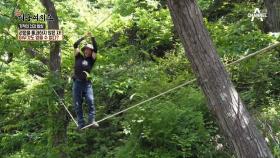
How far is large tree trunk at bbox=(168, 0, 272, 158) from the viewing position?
487cm

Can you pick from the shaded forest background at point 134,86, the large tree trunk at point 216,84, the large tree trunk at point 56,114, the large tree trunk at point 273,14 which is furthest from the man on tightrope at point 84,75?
the large tree trunk at point 273,14

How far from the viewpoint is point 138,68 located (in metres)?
8.05

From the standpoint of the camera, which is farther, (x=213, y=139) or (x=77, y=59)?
(x=213, y=139)

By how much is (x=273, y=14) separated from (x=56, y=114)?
5207 mm

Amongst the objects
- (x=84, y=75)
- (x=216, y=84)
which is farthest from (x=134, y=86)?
(x=216, y=84)

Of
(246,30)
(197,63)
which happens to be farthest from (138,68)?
(197,63)

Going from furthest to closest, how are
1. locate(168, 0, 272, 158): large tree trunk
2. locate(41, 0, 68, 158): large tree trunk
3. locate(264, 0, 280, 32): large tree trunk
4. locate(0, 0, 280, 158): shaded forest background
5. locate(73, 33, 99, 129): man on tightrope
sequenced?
locate(264, 0, 280, 32): large tree trunk, locate(41, 0, 68, 158): large tree trunk, locate(0, 0, 280, 158): shaded forest background, locate(73, 33, 99, 129): man on tightrope, locate(168, 0, 272, 158): large tree trunk

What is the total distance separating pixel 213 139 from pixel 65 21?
400 cm

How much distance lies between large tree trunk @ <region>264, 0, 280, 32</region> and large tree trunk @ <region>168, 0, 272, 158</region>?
14.5 ft

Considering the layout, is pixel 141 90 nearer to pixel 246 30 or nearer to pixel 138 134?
pixel 138 134

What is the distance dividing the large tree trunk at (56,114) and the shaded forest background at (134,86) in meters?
0.07

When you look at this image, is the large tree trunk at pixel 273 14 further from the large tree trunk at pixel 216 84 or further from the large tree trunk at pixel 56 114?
the large tree trunk at pixel 56 114

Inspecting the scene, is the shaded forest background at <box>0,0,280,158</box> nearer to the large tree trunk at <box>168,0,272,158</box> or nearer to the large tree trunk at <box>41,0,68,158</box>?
the large tree trunk at <box>41,0,68,158</box>

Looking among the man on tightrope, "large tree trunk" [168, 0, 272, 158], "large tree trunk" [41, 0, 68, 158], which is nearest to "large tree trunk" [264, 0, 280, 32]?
"large tree trunk" [168, 0, 272, 158]
